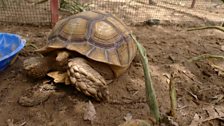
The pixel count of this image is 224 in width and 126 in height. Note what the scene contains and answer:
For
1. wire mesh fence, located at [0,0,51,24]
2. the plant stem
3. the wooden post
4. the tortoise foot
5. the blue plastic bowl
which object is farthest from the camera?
wire mesh fence, located at [0,0,51,24]

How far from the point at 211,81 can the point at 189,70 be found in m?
0.27

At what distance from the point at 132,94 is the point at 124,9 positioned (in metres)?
2.67

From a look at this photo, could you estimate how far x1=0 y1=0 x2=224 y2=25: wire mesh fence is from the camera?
4.09 metres

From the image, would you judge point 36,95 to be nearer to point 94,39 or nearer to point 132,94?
point 94,39

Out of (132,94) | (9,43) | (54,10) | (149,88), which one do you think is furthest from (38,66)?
(54,10)

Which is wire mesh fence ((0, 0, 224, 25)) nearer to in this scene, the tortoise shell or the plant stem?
the tortoise shell

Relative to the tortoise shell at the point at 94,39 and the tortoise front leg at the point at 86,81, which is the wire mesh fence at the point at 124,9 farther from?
the tortoise front leg at the point at 86,81

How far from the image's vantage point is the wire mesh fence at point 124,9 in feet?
13.4

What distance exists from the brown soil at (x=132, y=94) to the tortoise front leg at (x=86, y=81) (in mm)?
112

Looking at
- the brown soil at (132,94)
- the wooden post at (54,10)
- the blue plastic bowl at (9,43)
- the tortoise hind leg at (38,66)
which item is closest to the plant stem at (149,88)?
the brown soil at (132,94)

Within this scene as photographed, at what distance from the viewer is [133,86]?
253 cm

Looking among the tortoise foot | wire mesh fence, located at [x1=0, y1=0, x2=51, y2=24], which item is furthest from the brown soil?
wire mesh fence, located at [x1=0, y1=0, x2=51, y2=24]

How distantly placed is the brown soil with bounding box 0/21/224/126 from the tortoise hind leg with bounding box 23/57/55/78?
9 cm

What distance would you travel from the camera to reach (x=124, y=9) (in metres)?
4.81
